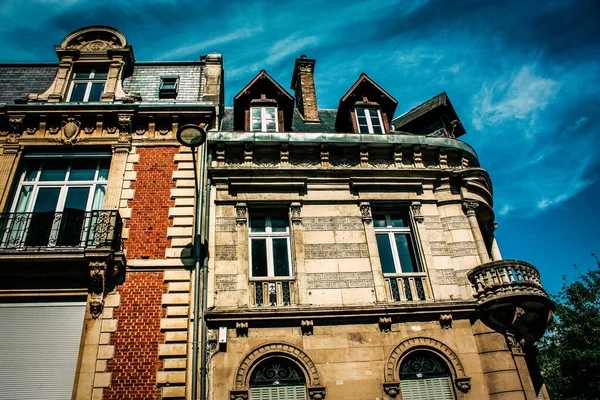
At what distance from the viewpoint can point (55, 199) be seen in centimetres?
1069

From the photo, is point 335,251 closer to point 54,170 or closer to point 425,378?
point 425,378

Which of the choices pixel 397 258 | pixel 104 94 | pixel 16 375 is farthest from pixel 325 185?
pixel 16 375

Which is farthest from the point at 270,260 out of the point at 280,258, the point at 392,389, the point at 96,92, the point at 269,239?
the point at 96,92

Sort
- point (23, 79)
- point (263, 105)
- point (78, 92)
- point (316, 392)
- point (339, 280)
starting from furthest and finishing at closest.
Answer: point (263, 105) < point (23, 79) < point (78, 92) < point (339, 280) < point (316, 392)

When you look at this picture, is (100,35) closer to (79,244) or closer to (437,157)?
(79,244)

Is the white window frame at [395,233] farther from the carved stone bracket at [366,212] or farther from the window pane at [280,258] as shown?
the window pane at [280,258]

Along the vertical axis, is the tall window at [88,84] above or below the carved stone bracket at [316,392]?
above

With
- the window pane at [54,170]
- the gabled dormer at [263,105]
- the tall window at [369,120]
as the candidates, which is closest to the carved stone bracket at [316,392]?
the gabled dormer at [263,105]

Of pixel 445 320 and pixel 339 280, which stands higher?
pixel 339 280

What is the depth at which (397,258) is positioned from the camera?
425 inches

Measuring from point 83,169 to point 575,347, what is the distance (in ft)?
96.3

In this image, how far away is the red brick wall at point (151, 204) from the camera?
9.83 m

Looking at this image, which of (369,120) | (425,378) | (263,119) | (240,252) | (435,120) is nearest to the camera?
(425,378)

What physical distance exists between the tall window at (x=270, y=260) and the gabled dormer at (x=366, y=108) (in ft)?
14.6
